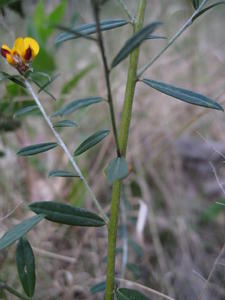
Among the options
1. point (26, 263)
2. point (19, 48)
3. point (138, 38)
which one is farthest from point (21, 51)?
point (26, 263)

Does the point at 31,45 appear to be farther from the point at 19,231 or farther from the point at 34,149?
the point at 19,231

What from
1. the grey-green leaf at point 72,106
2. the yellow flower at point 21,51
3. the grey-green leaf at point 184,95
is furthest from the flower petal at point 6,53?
the grey-green leaf at point 184,95

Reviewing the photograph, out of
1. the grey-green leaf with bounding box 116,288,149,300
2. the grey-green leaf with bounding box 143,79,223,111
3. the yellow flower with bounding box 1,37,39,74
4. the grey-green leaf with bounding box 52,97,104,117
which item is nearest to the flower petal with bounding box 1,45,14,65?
the yellow flower with bounding box 1,37,39,74

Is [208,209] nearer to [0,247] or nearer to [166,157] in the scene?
[166,157]

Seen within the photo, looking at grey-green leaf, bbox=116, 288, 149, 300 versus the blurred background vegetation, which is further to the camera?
the blurred background vegetation

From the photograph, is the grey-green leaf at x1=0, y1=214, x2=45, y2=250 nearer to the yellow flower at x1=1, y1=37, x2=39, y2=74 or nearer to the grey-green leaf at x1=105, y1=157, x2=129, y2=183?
the grey-green leaf at x1=105, y1=157, x2=129, y2=183

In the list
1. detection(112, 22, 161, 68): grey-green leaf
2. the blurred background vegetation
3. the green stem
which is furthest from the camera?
the blurred background vegetation
